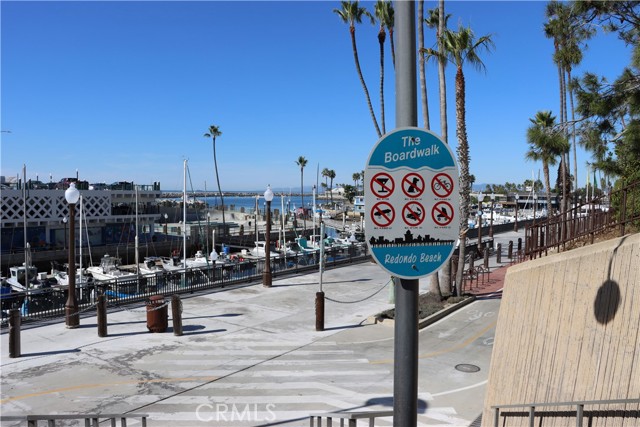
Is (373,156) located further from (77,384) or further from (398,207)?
(77,384)

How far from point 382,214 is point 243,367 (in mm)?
9187

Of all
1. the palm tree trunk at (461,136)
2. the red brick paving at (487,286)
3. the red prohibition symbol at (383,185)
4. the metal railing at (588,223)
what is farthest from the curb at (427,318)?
the red prohibition symbol at (383,185)

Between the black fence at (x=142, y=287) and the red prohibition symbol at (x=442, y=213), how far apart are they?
14.5m

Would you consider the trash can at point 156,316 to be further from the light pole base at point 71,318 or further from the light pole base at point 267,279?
the light pole base at point 267,279

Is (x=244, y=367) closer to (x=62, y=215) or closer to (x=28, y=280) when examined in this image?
(x=28, y=280)

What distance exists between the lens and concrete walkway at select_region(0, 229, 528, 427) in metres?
8.87

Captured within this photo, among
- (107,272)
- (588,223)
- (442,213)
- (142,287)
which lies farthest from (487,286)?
(107,272)

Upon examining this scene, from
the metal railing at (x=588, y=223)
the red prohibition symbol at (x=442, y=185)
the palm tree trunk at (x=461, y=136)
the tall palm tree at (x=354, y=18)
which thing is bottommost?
the metal railing at (x=588, y=223)

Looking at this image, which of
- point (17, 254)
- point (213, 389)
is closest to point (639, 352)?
point (213, 389)

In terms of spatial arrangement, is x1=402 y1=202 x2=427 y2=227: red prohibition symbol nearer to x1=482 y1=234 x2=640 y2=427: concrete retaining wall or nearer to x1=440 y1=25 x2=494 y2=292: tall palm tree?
x1=482 y1=234 x2=640 y2=427: concrete retaining wall

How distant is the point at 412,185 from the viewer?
9.80ft

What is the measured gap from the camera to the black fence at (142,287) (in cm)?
1580

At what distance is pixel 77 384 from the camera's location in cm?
993

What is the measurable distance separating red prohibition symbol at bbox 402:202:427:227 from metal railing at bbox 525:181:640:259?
5.79m
